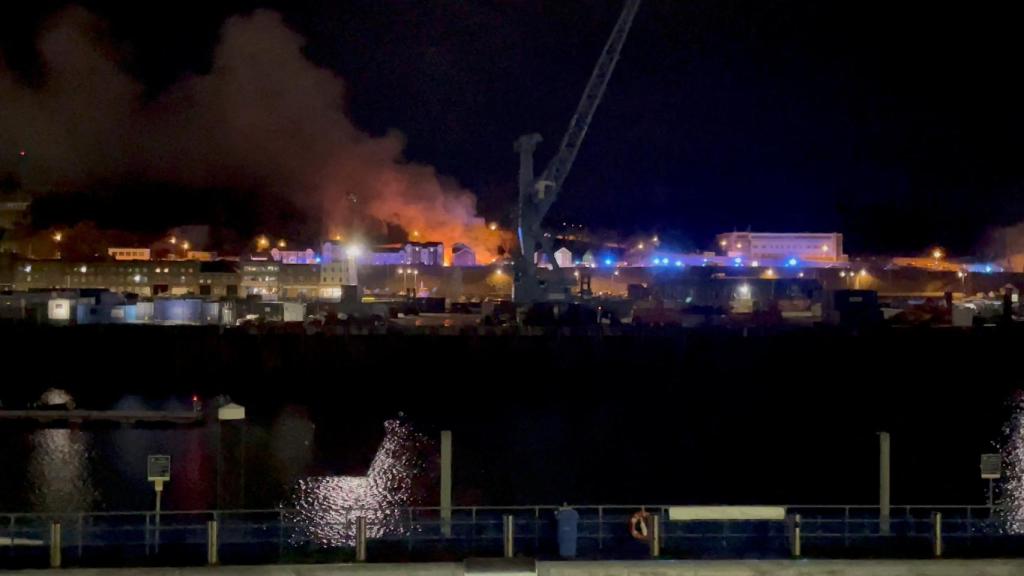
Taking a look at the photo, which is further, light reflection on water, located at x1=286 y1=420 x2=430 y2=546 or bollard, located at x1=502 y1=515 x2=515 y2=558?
light reflection on water, located at x1=286 y1=420 x2=430 y2=546

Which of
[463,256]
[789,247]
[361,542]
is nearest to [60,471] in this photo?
[361,542]

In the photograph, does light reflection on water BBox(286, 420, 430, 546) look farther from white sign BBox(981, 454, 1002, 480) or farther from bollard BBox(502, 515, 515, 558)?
white sign BBox(981, 454, 1002, 480)

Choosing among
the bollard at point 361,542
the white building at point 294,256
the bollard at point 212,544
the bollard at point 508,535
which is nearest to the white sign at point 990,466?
the bollard at point 508,535

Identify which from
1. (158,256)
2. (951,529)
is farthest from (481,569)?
(158,256)

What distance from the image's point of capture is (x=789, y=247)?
45.9 meters

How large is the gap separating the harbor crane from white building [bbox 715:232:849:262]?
58.6 ft

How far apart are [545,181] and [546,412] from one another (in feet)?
48.5

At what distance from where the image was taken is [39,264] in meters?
34.4

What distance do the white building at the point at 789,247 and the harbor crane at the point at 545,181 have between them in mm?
17869

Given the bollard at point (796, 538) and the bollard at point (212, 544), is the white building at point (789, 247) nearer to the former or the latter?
the bollard at point (796, 538)

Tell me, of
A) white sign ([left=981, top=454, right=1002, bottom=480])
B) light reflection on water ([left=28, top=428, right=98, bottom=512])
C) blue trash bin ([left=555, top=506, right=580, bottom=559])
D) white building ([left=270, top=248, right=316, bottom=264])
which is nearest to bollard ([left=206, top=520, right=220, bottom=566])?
blue trash bin ([left=555, top=506, right=580, bottom=559])

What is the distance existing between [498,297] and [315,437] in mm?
18749

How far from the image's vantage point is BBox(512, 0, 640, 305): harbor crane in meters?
28.0

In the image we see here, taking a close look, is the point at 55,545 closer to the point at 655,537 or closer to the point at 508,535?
the point at 508,535
